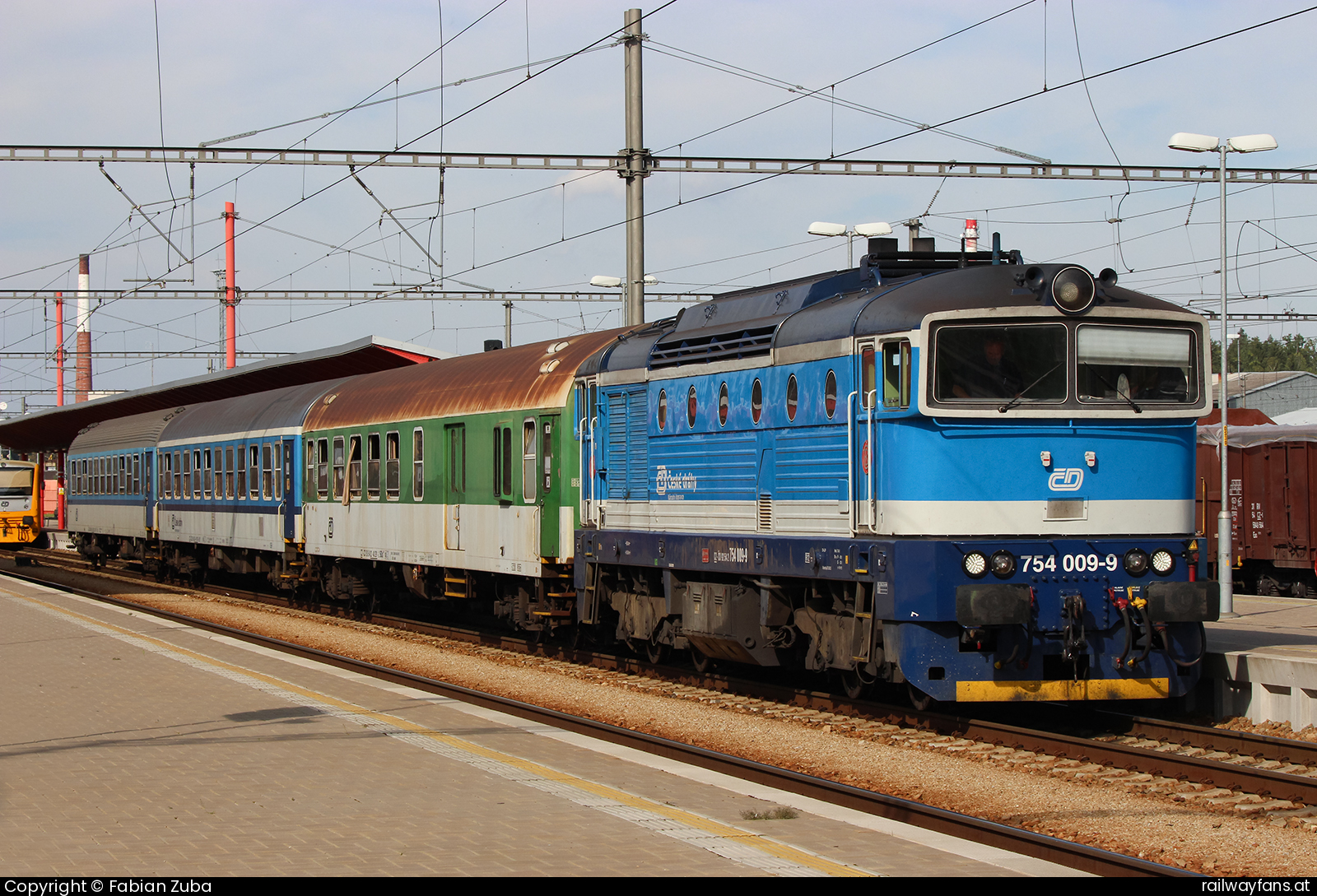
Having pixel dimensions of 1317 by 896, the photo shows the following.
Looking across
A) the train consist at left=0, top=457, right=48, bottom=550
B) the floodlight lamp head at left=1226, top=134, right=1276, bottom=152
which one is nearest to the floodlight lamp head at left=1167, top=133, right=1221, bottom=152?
the floodlight lamp head at left=1226, top=134, right=1276, bottom=152

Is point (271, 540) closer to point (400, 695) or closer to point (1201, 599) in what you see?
point (400, 695)

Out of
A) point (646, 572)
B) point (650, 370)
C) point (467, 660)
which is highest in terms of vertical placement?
point (650, 370)

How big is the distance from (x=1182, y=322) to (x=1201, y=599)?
2342 mm

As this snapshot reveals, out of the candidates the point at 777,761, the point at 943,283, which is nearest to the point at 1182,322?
the point at 943,283

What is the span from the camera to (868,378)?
1173 cm

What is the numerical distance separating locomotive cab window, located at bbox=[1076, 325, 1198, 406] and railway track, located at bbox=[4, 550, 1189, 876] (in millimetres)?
4144

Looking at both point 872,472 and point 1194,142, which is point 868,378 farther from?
point 1194,142

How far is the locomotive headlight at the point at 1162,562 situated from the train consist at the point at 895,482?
0.01 metres

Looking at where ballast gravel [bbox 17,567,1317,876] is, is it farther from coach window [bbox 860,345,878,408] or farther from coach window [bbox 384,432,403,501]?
coach window [bbox 384,432,403,501]

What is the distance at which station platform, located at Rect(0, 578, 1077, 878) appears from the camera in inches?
278

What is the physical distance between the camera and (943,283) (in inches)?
453

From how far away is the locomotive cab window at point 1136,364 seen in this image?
11.6 meters

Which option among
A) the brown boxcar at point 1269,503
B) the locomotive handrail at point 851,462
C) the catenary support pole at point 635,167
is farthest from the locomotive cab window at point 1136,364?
the brown boxcar at point 1269,503

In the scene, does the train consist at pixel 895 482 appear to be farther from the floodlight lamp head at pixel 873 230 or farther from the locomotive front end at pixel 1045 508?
the floodlight lamp head at pixel 873 230
